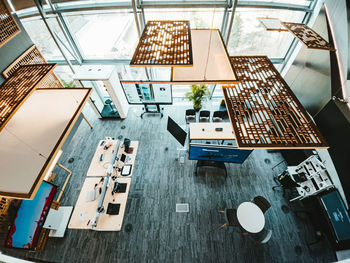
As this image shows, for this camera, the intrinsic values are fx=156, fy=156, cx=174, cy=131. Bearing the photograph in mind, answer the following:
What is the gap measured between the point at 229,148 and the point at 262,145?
179 cm

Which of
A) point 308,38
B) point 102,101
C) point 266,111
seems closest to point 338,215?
point 266,111

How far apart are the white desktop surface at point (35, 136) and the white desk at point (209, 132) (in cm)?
348

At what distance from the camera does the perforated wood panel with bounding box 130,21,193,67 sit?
2.41 meters

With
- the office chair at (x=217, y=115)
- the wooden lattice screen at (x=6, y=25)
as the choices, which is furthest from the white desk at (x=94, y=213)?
the office chair at (x=217, y=115)

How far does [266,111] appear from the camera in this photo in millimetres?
3590

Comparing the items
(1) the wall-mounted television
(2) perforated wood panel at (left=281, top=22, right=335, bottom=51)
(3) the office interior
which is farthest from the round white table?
(1) the wall-mounted television

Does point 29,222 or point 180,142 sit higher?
point 180,142

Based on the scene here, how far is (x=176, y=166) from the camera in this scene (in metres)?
5.87

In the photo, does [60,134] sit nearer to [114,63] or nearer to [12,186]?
[12,186]

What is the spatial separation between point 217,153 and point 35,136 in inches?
175

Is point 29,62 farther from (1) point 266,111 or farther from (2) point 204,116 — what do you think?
(1) point 266,111

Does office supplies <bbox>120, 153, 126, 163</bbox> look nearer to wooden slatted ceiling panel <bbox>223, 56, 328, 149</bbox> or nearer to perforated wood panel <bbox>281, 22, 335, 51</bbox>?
wooden slatted ceiling panel <bbox>223, 56, 328, 149</bbox>

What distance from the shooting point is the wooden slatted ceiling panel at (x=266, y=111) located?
9.99ft

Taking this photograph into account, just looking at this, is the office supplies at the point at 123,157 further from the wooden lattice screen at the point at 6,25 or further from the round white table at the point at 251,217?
the wooden lattice screen at the point at 6,25
